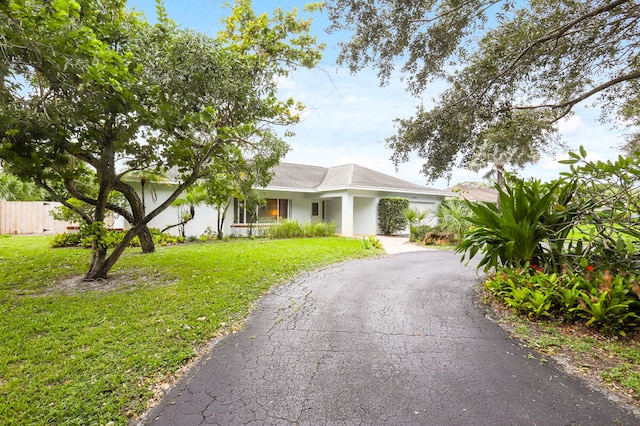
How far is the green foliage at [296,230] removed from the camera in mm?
15562

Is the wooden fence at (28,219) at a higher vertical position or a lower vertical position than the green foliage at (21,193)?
lower

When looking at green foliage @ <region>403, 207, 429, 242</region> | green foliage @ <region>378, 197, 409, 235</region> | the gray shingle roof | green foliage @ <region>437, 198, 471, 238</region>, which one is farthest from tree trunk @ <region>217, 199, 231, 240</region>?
green foliage @ <region>437, 198, 471, 238</region>

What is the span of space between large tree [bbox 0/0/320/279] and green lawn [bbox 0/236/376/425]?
4.69 feet

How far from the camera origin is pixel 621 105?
7.09 metres

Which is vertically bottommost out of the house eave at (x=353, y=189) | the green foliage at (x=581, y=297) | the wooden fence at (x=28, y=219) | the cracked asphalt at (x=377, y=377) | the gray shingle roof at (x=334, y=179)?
the cracked asphalt at (x=377, y=377)

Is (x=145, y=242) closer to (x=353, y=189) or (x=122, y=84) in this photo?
(x=122, y=84)

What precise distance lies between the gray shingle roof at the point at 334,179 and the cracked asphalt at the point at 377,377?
12.6 meters

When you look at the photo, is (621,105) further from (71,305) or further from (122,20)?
(71,305)

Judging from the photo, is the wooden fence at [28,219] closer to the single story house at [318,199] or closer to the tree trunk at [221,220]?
the single story house at [318,199]

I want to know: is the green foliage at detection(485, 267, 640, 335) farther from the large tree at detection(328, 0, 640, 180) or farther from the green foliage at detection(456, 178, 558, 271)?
the large tree at detection(328, 0, 640, 180)

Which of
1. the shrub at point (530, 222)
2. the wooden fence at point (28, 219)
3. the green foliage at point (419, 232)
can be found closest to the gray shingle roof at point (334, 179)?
the green foliage at point (419, 232)

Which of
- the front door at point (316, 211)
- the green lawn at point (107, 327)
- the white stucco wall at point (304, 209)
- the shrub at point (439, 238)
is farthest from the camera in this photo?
the front door at point (316, 211)

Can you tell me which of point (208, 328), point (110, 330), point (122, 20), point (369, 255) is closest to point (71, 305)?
point (110, 330)

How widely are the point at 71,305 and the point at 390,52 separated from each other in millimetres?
7169
